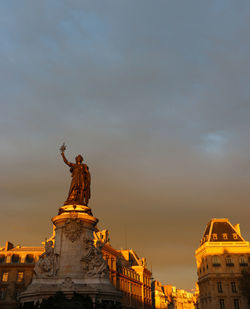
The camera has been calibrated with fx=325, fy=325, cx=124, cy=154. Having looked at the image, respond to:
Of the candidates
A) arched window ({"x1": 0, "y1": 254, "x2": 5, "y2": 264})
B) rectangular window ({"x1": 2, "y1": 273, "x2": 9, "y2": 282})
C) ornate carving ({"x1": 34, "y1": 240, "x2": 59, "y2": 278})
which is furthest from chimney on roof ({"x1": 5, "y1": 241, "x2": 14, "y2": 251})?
ornate carving ({"x1": 34, "y1": 240, "x2": 59, "y2": 278})

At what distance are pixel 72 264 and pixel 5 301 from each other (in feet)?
130

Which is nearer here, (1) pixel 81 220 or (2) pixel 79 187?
(1) pixel 81 220

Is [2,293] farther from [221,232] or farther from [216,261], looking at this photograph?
[221,232]

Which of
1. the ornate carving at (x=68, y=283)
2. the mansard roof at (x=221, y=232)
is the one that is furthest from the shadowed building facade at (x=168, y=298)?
the ornate carving at (x=68, y=283)

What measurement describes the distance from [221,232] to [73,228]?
175 feet

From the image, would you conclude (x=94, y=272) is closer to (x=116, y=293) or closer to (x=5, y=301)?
(x=116, y=293)

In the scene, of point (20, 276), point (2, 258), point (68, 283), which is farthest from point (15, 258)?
point (68, 283)

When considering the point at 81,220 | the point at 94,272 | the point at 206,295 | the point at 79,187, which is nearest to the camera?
the point at 94,272

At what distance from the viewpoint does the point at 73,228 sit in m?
23.1

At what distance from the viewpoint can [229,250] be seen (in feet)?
211

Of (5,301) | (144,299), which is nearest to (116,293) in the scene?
(5,301)

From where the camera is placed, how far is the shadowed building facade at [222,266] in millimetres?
59938

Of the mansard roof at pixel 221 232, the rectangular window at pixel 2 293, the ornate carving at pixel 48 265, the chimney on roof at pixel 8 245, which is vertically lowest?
the ornate carving at pixel 48 265

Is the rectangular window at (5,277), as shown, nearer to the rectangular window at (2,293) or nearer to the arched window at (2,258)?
the rectangular window at (2,293)
